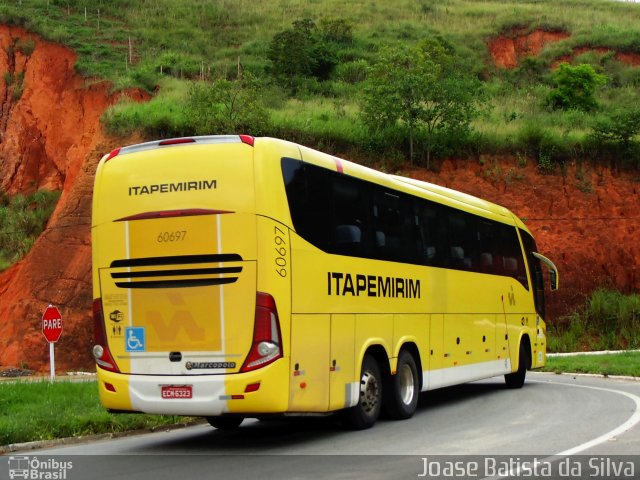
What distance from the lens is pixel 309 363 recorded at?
1133 cm

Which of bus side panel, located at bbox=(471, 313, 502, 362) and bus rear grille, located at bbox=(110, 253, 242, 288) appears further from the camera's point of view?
bus side panel, located at bbox=(471, 313, 502, 362)

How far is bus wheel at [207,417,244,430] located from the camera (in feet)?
43.9

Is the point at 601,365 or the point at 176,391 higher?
the point at 176,391

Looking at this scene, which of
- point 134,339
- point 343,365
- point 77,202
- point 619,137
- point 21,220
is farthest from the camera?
point 619,137

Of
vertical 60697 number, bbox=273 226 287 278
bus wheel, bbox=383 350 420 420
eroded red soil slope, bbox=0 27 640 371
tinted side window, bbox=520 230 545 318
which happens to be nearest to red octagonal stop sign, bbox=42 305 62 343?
bus wheel, bbox=383 350 420 420

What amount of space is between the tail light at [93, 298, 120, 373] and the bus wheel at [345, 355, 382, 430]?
3471 mm

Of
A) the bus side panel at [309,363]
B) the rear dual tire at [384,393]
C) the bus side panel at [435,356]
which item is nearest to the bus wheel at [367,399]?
the rear dual tire at [384,393]

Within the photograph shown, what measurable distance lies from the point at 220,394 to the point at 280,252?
1916 mm

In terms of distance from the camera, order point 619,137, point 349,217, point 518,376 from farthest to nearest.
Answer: point 619,137 < point 518,376 < point 349,217

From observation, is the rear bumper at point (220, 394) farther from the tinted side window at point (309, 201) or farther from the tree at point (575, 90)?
the tree at point (575, 90)

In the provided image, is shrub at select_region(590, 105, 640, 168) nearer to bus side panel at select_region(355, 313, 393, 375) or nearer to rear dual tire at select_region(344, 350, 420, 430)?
rear dual tire at select_region(344, 350, 420, 430)

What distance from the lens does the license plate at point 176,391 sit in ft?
35.5

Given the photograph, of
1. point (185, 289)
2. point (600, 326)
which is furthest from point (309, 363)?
point (600, 326)

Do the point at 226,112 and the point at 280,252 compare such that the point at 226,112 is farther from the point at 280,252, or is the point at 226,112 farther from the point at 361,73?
the point at 280,252
